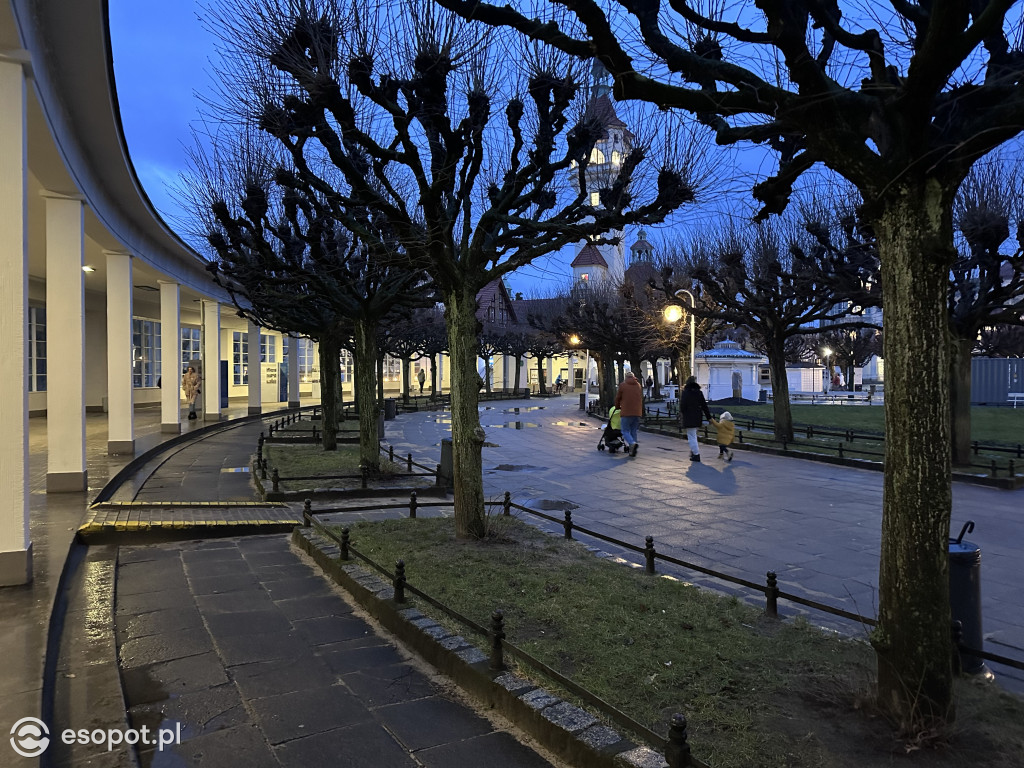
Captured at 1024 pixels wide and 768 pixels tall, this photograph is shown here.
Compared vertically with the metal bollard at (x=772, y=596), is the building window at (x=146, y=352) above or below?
above

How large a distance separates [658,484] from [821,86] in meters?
9.37

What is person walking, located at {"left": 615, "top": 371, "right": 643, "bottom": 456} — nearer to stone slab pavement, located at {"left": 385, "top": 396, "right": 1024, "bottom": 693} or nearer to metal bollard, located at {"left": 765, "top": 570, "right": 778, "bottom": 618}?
stone slab pavement, located at {"left": 385, "top": 396, "right": 1024, "bottom": 693}

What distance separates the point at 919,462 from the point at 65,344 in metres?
10.4

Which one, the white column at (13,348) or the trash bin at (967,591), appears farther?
the white column at (13,348)

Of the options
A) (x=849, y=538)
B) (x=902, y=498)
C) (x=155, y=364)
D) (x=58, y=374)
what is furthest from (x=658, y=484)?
(x=155, y=364)

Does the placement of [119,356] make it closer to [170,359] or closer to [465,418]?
[170,359]

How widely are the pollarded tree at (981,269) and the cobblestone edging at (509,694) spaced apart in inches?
470

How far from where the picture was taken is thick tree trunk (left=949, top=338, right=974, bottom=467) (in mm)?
12984

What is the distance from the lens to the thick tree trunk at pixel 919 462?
10.4 ft

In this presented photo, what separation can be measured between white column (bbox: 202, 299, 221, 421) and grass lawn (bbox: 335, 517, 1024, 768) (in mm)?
18502

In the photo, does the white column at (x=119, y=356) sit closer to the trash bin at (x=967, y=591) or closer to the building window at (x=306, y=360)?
the trash bin at (x=967, y=591)

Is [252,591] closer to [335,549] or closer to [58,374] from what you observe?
[335,549]

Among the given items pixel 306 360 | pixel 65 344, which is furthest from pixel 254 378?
pixel 306 360

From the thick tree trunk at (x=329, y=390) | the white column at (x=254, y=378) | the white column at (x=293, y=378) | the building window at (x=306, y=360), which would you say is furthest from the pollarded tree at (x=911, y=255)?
the building window at (x=306, y=360)
